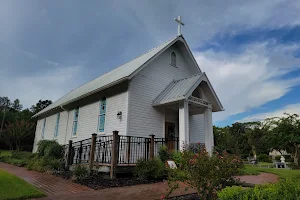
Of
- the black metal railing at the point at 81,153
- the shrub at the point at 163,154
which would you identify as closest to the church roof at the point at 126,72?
the black metal railing at the point at 81,153

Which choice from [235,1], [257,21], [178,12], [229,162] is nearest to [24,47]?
[178,12]

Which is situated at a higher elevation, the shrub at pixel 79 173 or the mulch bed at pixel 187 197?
the shrub at pixel 79 173

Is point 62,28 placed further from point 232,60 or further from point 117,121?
point 232,60

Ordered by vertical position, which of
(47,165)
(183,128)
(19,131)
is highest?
(19,131)

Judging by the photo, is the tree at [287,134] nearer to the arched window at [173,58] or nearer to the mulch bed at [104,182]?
the arched window at [173,58]

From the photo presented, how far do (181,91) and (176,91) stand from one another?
1.67ft

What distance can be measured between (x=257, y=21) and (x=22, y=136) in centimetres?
3089

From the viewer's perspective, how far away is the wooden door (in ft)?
44.1

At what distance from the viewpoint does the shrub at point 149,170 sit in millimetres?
8828

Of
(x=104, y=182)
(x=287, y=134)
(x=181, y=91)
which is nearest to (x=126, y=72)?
(x=181, y=91)

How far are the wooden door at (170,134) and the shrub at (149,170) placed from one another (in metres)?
4.18

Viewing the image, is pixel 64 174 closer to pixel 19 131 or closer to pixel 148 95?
pixel 148 95

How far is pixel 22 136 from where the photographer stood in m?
29.6

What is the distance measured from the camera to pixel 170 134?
1389cm
